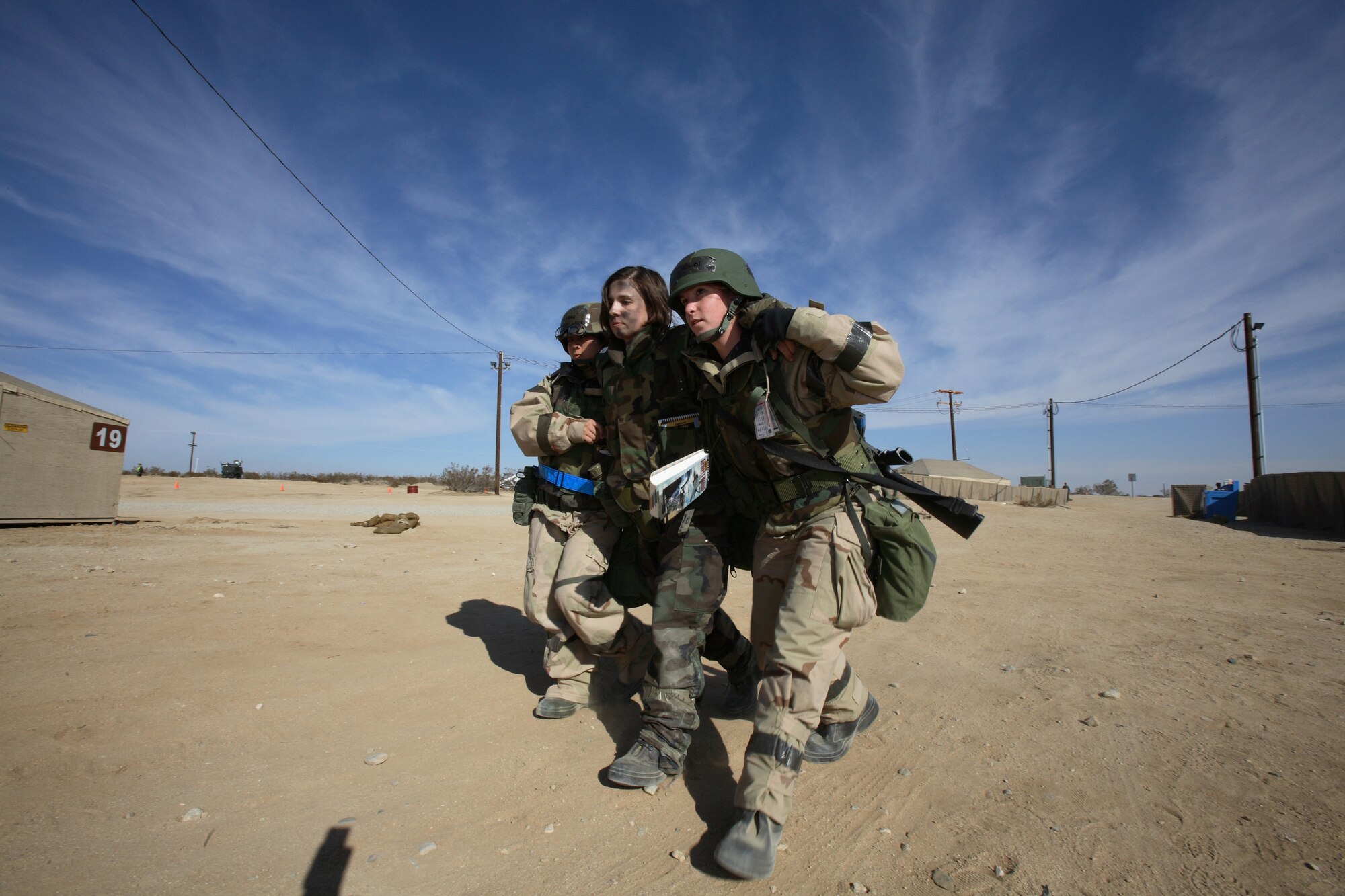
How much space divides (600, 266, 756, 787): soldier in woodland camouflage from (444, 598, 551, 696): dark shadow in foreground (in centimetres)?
100

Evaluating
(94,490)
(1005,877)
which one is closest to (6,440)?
(94,490)

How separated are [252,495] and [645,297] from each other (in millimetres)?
20444

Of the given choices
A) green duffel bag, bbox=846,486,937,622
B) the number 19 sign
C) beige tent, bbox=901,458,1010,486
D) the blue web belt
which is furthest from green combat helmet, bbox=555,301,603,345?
beige tent, bbox=901,458,1010,486

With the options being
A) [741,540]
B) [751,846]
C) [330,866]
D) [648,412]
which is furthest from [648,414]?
[330,866]

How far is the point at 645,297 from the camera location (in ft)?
9.53

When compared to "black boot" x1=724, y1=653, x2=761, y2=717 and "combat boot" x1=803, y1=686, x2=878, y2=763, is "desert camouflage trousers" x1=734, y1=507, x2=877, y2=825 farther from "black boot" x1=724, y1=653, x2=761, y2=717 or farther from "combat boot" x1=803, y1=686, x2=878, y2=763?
"black boot" x1=724, y1=653, x2=761, y2=717

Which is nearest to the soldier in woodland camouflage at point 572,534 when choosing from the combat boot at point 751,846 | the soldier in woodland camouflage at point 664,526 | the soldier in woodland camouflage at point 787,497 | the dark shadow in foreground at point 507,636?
the soldier in woodland camouflage at point 664,526

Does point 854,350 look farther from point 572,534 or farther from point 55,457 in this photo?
point 55,457

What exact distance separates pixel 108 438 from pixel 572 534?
30.8 ft

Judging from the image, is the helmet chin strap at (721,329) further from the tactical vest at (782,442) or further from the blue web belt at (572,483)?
the blue web belt at (572,483)

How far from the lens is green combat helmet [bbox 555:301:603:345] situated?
3236 millimetres

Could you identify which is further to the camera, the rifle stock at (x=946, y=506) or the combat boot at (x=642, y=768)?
the rifle stock at (x=946, y=506)

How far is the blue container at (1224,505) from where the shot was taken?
16.1 metres

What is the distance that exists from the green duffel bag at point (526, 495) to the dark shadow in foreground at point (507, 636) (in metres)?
0.74
